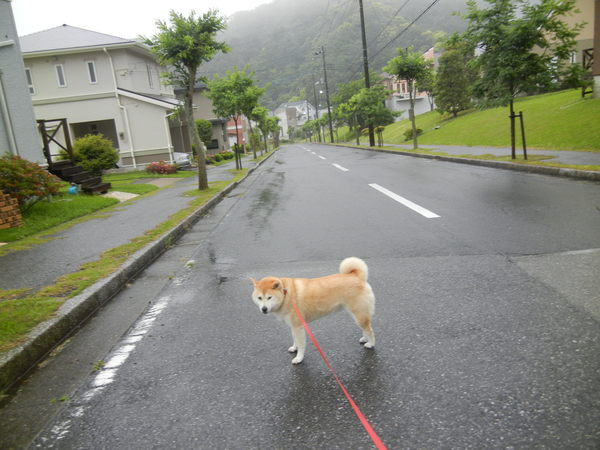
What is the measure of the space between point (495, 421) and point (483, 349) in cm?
83

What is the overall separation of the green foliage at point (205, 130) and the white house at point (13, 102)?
27162 millimetres

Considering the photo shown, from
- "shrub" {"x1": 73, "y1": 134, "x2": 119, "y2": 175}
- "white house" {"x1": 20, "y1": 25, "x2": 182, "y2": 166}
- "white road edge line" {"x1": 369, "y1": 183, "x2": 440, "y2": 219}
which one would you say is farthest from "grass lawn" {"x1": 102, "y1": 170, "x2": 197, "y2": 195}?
"white road edge line" {"x1": 369, "y1": 183, "x2": 440, "y2": 219}

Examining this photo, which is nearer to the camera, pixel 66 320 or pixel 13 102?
pixel 66 320

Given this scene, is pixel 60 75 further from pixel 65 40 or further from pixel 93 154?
pixel 93 154

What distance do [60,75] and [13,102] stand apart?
1545 cm

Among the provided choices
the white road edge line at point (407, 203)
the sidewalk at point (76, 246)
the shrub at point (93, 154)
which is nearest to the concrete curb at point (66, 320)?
the sidewalk at point (76, 246)

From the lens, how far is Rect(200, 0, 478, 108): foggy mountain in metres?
68.8

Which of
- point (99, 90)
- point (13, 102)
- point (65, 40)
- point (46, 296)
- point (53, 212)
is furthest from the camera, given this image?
point (65, 40)

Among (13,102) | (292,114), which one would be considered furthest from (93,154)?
(292,114)

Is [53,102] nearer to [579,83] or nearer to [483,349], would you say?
[579,83]

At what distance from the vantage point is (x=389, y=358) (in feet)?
10.3

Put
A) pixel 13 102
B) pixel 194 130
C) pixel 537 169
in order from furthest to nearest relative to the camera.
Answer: pixel 194 130 → pixel 13 102 → pixel 537 169

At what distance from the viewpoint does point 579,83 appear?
45.4 ft

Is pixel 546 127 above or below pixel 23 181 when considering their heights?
below
